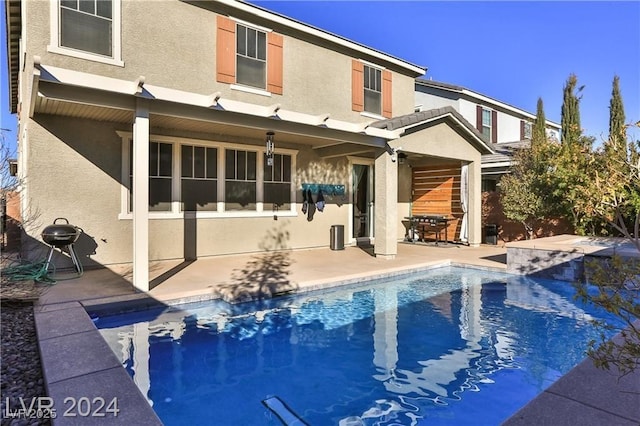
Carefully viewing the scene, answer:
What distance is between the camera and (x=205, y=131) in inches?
397

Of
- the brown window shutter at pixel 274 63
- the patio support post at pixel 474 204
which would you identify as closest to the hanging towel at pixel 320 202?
the brown window shutter at pixel 274 63

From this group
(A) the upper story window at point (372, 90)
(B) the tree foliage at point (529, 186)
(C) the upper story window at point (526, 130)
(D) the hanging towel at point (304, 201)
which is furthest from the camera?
(C) the upper story window at point (526, 130)

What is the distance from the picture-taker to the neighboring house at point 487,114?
16.5 metres

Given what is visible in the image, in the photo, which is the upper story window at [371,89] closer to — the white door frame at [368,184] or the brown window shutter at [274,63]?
the white door frame at [368,184]

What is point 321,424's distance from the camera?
348 cm

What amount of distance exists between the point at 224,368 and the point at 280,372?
669 millimetres

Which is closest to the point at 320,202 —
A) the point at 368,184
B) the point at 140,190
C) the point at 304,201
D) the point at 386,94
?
the point at 304,201

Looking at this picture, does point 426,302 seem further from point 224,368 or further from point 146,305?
point 146,305

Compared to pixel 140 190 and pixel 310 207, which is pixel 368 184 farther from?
pixel 140 190

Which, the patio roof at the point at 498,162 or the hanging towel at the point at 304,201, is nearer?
the hanging towel at the point at 304,201

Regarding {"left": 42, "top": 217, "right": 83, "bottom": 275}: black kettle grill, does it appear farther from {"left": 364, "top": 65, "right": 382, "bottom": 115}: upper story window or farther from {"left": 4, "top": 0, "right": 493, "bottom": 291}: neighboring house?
{"left": 364, "top": 65, "right": 382, "bottom": 115}: upper story window

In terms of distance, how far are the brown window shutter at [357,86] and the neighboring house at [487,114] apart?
6.34 meters

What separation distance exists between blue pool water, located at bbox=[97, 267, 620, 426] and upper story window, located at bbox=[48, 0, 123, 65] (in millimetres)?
5665

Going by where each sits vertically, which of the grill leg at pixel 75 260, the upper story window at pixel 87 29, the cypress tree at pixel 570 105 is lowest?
the grill leg at pixel 75 260
